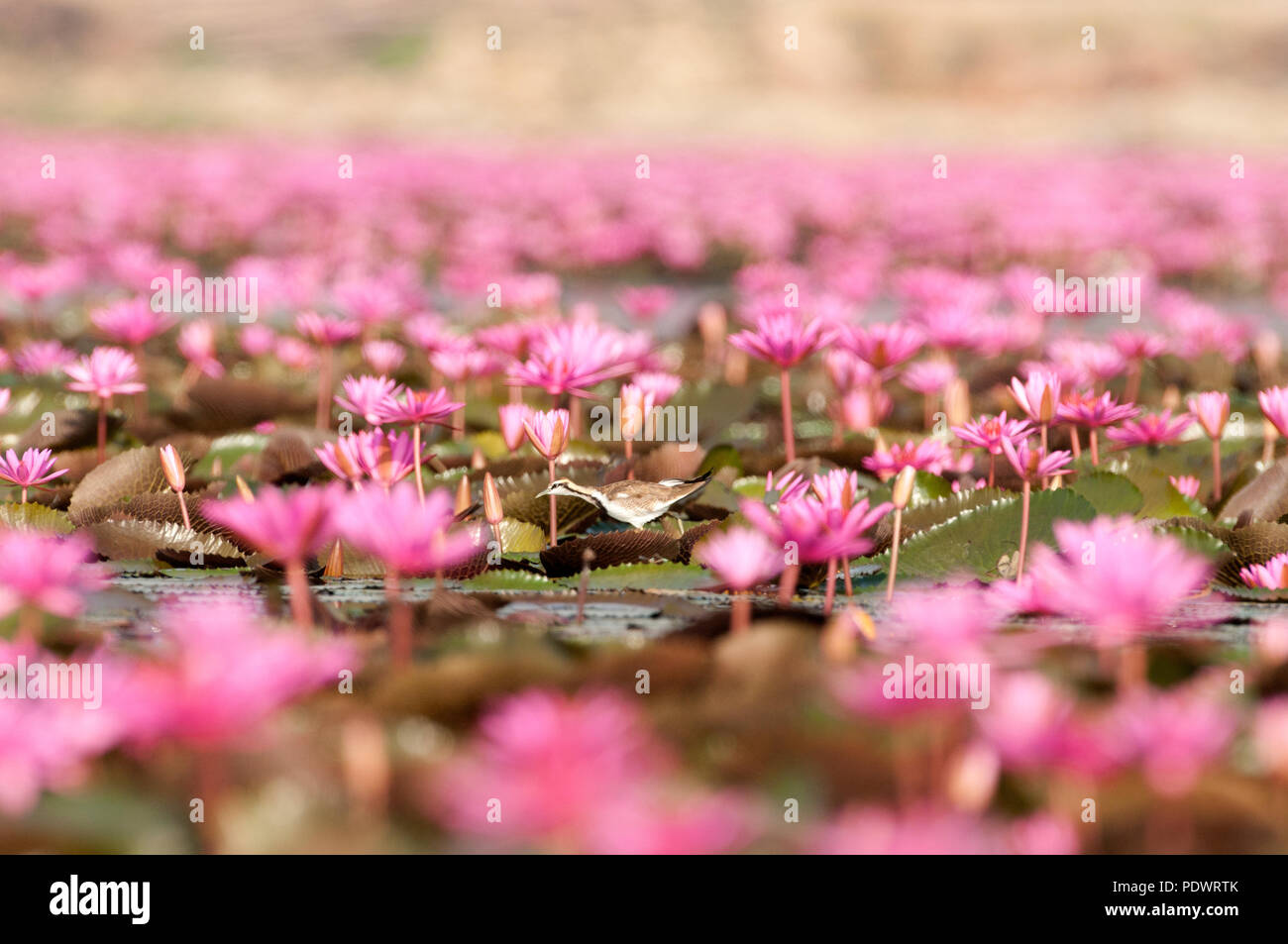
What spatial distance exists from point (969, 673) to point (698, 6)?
54.5 meters

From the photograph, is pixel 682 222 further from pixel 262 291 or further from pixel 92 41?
pixel 92 41

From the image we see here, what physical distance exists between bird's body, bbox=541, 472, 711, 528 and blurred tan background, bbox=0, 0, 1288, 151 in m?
31.5

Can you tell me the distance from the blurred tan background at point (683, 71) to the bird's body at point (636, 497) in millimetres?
31450

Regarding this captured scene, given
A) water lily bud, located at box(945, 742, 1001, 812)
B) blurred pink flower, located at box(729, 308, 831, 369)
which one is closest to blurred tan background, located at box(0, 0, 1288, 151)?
blurred pink flower, located at box(729, 308, 831, 369)

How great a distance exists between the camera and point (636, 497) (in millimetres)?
3035

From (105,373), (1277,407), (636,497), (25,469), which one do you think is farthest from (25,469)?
(1277,407)

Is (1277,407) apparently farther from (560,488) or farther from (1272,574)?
(560,488)

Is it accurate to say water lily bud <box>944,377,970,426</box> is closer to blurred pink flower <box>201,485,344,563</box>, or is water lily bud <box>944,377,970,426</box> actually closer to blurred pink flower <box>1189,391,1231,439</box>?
blurred pink flower <box>1189,391,1231,439</box>

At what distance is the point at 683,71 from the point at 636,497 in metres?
45.7

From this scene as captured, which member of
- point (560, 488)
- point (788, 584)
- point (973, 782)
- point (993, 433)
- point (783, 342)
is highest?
point (783, 342)

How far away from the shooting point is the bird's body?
3.01m

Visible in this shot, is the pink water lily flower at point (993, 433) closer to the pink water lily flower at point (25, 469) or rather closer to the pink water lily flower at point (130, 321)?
the pink water lily flower at point (25, 469)

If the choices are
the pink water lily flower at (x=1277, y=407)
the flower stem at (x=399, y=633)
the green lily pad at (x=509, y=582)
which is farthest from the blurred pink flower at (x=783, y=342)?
the flower stem at (x=399, y=633)

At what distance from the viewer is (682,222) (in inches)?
522
